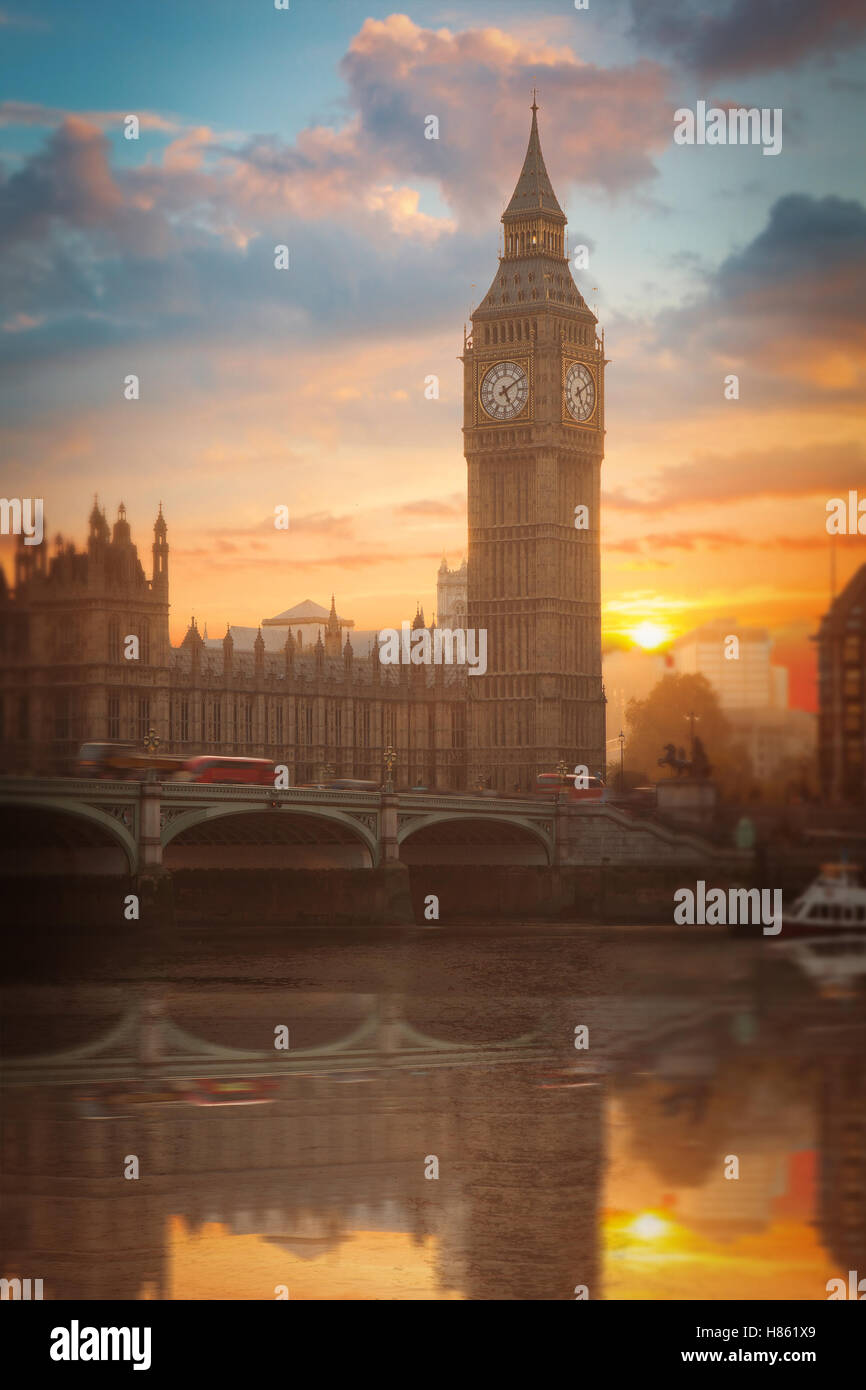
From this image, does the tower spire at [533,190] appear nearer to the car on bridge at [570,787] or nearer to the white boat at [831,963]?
the car on bridge at [570,787]

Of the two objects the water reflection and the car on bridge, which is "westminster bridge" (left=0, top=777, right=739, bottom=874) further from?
the water reflection

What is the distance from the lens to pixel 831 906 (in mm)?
19844

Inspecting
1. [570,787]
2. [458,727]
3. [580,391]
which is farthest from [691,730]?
[458,727]

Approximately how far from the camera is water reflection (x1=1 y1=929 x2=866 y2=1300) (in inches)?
523

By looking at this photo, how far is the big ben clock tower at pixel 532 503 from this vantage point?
291 ft

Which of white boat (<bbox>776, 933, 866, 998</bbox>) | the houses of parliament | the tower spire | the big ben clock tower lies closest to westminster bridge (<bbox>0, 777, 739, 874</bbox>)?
white boat (<bbox>776, 933, 866, 998</bbox>)

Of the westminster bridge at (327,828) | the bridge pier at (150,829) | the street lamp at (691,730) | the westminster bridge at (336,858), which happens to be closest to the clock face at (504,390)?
the westminster bridge at (327,828)

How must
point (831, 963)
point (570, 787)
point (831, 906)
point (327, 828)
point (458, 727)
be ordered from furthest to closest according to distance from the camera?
point (458, 727)
point (570, 787)
point (327, 828)
point (831, 963)
point (831, 906)

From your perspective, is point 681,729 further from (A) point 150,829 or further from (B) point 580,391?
(B) point 580,391

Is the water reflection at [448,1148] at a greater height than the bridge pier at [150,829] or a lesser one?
lesser

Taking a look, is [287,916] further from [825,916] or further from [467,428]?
[467,428]

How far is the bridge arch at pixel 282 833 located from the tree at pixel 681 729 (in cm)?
2521

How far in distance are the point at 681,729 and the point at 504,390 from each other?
233ft

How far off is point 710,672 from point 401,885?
42.0 m
